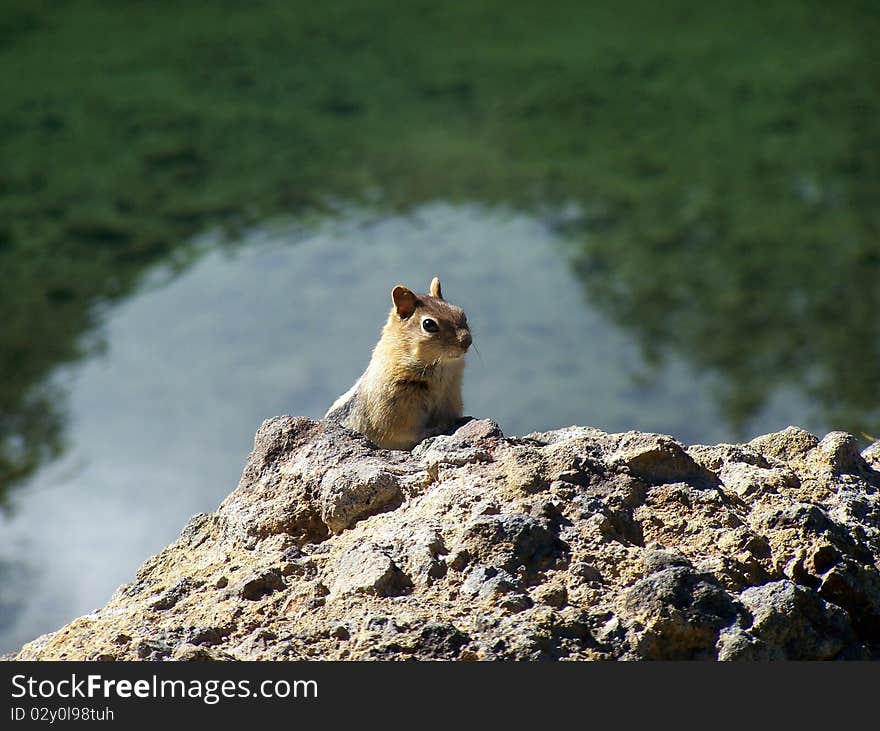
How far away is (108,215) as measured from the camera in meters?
15.3

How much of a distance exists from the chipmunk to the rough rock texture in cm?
100

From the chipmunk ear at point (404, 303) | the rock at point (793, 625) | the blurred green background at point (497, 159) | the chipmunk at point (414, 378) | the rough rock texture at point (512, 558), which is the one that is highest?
the blurred green background at point (497, 159)

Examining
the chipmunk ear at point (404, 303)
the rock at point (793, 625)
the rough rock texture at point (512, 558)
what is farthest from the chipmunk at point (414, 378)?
the rock at point (793, 625)

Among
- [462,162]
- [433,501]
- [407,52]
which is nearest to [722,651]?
[433,501]

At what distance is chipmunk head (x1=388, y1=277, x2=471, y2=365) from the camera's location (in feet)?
14.5

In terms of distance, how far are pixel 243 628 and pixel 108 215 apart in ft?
43.5

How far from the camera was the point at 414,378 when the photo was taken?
14.6 feet

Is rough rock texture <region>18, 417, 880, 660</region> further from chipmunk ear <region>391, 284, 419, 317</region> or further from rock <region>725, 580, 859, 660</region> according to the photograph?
chipmunk ear <region>391, 284, 419, 317</region>

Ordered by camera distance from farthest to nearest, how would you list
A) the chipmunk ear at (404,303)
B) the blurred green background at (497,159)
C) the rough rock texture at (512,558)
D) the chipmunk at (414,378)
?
the blurred green background at (497,159)
the chipmunk ear at (404,303)
the chipmunk at (414,378)
the rough rock texture at (512,558)

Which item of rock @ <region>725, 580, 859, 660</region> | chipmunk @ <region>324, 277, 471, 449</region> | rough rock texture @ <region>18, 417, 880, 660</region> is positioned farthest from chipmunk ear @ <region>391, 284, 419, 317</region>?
rock @ <region>725, 580, 859, 660</region>

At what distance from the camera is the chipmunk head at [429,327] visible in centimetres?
443

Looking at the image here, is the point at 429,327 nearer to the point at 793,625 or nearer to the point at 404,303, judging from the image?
the point at 404,303

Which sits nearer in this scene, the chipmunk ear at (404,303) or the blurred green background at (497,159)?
the chipmunk ear at (404,303)

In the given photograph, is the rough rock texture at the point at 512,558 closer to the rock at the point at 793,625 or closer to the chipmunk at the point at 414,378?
the rock at the point at 793,625
